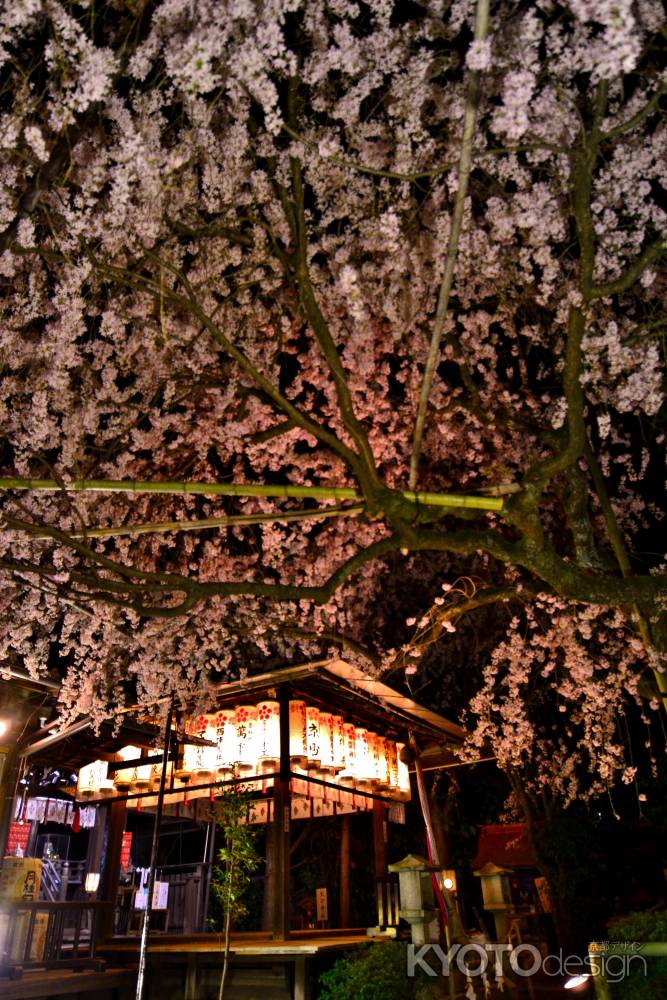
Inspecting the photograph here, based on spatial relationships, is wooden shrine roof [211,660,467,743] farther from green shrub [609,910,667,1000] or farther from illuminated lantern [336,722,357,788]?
green shrub [609,910,667,1000]

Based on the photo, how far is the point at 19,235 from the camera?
636 cm

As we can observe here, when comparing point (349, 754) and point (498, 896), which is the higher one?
point (349, 754)

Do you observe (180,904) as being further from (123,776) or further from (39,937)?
(39,937)

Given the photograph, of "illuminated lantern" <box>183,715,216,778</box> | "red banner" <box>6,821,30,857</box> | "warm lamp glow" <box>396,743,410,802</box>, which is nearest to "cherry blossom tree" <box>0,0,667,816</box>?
"illuminated lantern" <box>183,715,216,778</box>

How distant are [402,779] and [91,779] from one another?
6.51 meters

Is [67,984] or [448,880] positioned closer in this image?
[67,984]

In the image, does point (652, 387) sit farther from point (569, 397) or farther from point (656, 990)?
point (656, 990)

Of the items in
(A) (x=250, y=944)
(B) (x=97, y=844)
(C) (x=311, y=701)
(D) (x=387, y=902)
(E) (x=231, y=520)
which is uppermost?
(E) (x=231, y=520)

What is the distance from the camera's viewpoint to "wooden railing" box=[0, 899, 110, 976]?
402 inches

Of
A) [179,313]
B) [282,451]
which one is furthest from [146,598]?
[179,313]

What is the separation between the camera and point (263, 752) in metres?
11.4

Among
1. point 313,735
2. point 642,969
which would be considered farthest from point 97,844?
point 642,969

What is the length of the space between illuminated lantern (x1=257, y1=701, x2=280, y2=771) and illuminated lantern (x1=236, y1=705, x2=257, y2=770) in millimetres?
109

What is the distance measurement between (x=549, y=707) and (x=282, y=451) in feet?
37.7
